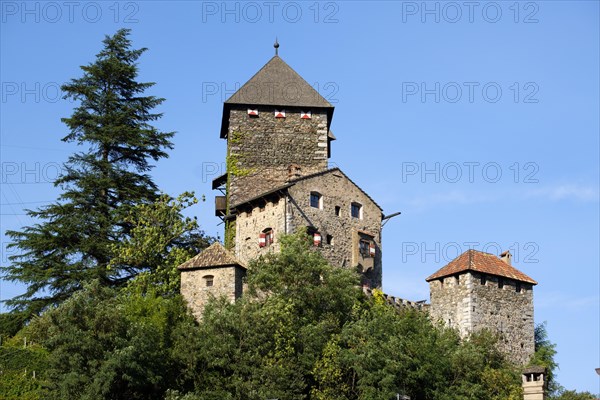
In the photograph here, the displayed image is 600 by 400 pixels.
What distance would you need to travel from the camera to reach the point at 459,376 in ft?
160

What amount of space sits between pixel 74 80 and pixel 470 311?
24.6 m

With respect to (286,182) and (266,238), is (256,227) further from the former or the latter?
(286,182)

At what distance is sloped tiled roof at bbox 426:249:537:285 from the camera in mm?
54812

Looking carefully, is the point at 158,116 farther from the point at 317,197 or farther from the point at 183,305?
the point at 183,305

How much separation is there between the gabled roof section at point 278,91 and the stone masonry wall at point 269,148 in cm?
45

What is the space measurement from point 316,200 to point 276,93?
8.89m

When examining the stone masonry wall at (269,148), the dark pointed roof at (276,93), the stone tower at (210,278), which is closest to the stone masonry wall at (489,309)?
the stone tower at (210,278)

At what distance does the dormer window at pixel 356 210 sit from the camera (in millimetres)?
58375

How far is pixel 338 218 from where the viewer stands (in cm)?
5750

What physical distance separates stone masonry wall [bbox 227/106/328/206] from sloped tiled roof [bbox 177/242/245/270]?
282 inches

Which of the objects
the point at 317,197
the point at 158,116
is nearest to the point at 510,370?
the point at 317,197

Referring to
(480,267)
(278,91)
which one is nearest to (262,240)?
(480,267)

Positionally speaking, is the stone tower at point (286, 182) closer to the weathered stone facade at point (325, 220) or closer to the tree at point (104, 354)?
the weathered stone facade at point (325, 220)

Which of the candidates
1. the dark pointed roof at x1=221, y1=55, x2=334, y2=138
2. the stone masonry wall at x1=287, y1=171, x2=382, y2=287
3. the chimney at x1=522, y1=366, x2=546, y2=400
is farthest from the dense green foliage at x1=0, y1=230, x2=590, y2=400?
the dark pointed roof at x1=221, y1=55, x2=334, y2=138
